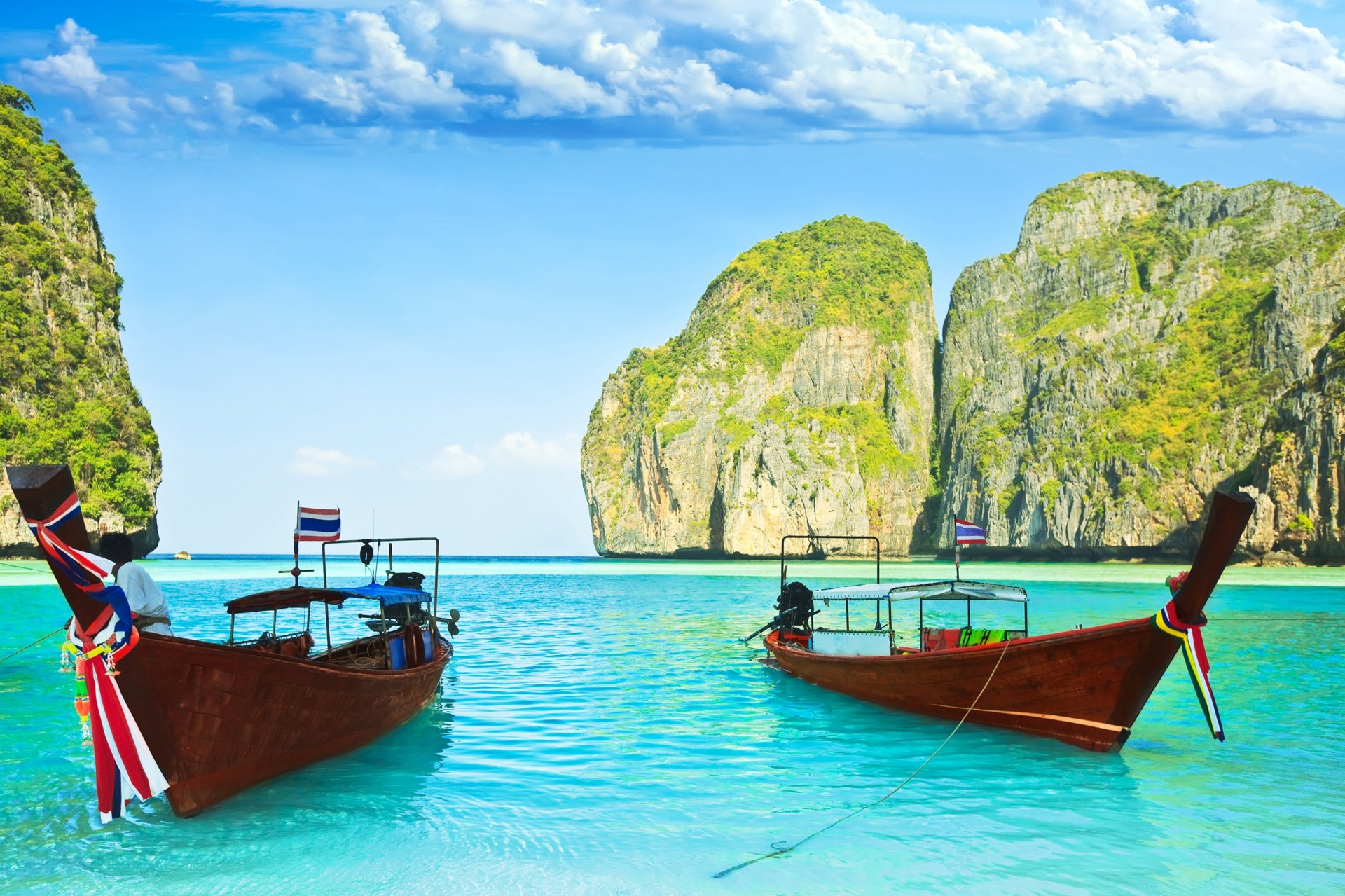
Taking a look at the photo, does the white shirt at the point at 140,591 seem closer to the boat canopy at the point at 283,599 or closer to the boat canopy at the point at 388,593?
the boat canopy at the point at 283,599

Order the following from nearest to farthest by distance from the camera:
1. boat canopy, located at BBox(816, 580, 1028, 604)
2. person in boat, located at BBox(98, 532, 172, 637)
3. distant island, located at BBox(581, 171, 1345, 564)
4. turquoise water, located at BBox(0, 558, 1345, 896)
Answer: turquoise water, located at BBox(0, 558, 1345, 896), person in boat, located at BBox(98, 532, 172, 637), boat canopy, located at BBox(816, 580, 1028, 604), distant island, located at BBox(581, 171, 1345, 564)

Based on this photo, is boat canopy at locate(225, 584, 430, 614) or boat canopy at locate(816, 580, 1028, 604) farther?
boat canopy at locate(816, 580, 1028, 604)

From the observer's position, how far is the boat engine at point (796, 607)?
78.6 ft

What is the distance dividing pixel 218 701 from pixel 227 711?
0.69 feet

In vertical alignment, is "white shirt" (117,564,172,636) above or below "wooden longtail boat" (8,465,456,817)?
above

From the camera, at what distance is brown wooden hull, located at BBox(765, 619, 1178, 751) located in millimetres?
13141

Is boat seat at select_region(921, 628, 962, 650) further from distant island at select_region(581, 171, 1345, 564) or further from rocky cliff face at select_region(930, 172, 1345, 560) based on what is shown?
distant island at select_region(581, 171, 1345, 564)

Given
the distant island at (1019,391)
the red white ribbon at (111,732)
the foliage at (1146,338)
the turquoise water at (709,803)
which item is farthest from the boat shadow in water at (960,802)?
the foliage at (1146,338)

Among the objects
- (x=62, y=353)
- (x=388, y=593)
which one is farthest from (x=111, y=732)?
(x=62, y=353)

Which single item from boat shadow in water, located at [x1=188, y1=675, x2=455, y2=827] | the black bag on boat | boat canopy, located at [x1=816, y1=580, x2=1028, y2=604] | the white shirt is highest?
the white shirt

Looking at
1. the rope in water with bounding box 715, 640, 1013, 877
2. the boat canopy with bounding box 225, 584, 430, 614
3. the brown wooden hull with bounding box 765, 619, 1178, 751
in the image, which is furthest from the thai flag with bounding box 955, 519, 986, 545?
the boat canopy with bounding box 225, 584, 430, 614

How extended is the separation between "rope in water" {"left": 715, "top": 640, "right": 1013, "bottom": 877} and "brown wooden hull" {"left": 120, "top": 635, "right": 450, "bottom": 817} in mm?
5688

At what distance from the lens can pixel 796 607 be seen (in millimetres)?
24141

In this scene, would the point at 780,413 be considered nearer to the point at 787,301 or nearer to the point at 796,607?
the point at 787,301
